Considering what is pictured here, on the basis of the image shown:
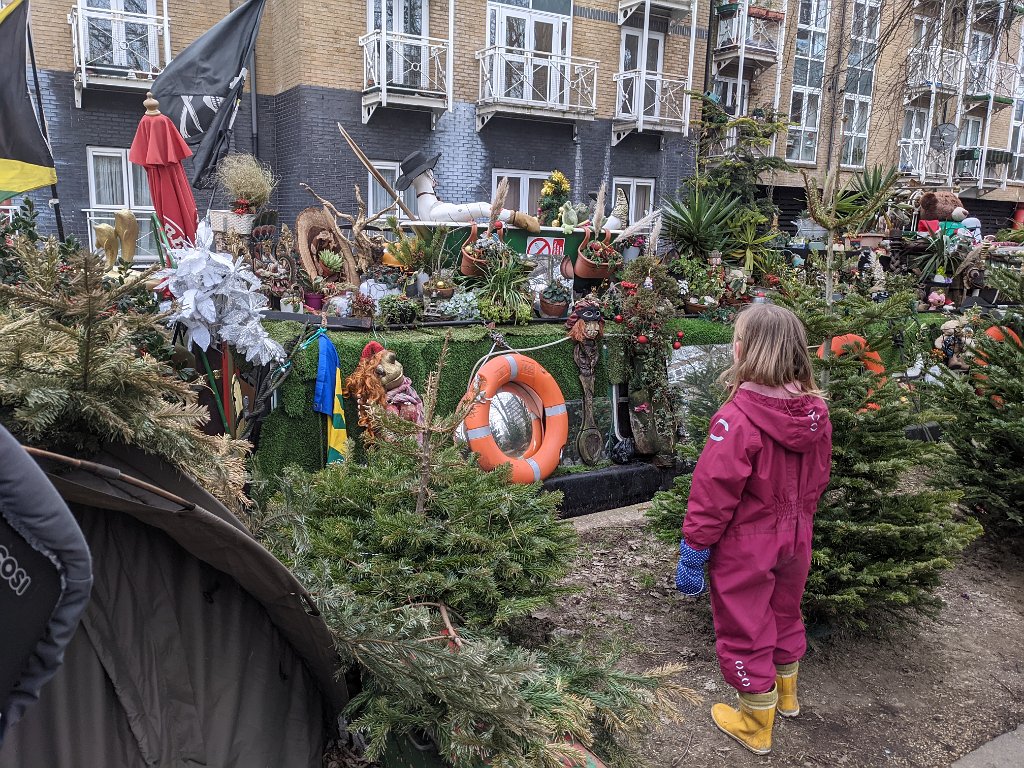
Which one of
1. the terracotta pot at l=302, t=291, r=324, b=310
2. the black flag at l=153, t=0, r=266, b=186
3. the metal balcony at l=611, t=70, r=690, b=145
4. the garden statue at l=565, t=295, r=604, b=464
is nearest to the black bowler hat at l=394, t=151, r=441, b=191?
the black flag at l=153, t=0, r=266, b=186

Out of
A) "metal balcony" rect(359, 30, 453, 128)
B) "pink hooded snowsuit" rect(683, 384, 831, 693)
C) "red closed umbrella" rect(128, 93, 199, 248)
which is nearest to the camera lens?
"pink hooded snowsuit" rect(683, 384, 831, 693)

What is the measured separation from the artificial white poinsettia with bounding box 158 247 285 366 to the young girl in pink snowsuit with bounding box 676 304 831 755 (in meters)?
2.82

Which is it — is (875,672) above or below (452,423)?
below

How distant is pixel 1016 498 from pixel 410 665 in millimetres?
4661

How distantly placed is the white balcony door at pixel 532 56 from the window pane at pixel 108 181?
676 cm

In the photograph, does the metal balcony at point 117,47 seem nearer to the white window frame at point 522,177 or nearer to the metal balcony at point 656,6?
the white window frame at point 522,177

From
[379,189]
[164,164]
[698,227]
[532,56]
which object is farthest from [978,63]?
[164,164]

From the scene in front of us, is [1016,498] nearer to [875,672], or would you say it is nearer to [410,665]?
[875,672]

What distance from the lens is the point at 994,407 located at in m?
5.19

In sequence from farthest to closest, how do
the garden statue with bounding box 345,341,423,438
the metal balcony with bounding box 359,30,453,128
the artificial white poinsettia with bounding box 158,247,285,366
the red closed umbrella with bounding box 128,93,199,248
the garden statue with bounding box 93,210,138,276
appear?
the metal balcony with bounding box 359,30,453,128 → the garden statue with bounding box 345,341,423,438 → the red closed umbrella with bounding box 128,93,199,248 → the garden statue with bounding box 93,210,138,276 → the artificial white poinsettia with bounding box 158,247,285,366

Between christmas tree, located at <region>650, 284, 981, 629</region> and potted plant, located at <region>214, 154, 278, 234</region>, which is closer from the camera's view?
christmas tree, located at <region>650, 284, 981, 629</region>

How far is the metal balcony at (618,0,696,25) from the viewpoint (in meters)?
15.6

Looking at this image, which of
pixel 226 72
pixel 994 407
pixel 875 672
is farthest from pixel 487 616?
pixel 226 72

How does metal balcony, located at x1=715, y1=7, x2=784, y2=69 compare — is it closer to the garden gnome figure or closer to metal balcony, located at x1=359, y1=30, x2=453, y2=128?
metal balcony, located at x1=359, y1=30, x2=453, y2=128
